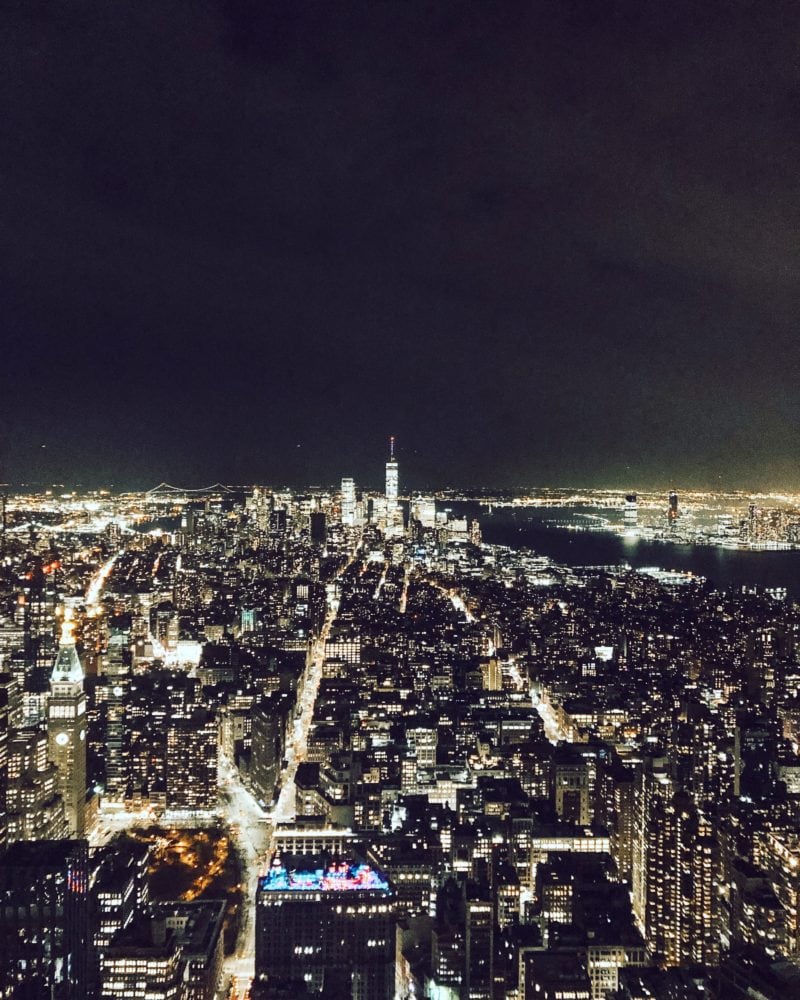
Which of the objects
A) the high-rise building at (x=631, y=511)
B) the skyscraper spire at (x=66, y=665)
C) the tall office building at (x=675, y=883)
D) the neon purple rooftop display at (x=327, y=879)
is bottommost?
the tall office building at (x=675, y=883)

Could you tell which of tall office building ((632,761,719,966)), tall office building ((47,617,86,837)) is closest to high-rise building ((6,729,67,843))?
tall office building ((47,617,86,837))

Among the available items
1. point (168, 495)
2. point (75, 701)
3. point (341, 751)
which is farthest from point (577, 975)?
point (168, 495)

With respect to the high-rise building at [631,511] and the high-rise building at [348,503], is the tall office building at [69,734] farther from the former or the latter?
the high-rise building at [348,503]

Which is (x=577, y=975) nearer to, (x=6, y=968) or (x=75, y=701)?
(x=6, y=968)

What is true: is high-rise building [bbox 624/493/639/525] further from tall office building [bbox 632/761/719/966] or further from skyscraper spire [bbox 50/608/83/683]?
tall office building [bbox 632/761/719/966]

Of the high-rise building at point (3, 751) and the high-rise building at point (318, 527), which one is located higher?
the high-rise building at point (318, 527)

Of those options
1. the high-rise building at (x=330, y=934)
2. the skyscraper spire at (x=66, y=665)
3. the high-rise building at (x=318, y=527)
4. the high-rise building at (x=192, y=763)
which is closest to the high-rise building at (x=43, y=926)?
the high-rise building at (x=330, y=934)
